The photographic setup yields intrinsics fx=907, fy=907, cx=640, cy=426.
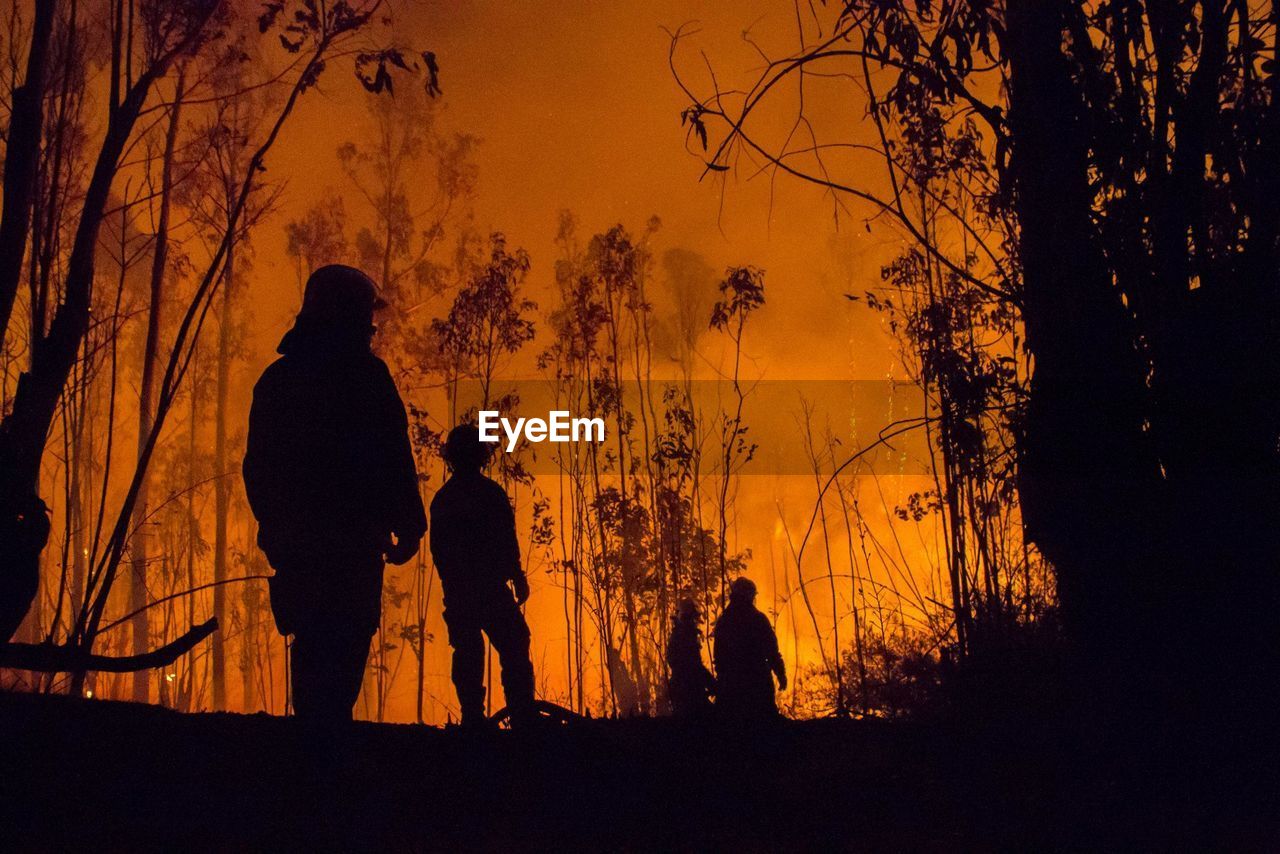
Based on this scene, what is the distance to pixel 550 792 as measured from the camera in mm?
3154

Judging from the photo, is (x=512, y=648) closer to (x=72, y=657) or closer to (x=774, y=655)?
(x=72, y=657)

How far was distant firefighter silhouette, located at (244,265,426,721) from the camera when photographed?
270cm

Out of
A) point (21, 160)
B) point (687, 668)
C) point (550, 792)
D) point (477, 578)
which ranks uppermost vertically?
point (21, 160)

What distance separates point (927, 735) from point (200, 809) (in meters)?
3.02

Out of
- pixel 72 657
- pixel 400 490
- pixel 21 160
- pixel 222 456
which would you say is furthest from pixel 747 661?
pixel 222 456

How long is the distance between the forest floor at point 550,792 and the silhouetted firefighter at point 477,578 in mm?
705

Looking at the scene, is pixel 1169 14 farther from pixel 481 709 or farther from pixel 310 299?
pixel 481 709

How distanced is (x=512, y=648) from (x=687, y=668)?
3.08 m

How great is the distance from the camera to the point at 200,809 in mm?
2654

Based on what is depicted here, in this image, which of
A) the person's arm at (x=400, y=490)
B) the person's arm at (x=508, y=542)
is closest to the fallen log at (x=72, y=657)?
Answer: the person's arm at (x=400, y=490)

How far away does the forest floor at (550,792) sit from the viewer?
259 centimetres

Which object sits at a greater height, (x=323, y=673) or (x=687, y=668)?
(x=323, y=673)

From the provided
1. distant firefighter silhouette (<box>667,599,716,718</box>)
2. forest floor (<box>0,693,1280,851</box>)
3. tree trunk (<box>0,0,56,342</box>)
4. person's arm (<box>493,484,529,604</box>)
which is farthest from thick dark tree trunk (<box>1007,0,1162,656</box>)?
distant firefighter silhouette (<box>667,599,716,718</box>)

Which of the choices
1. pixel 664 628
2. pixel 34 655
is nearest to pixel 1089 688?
pixel 34 655
